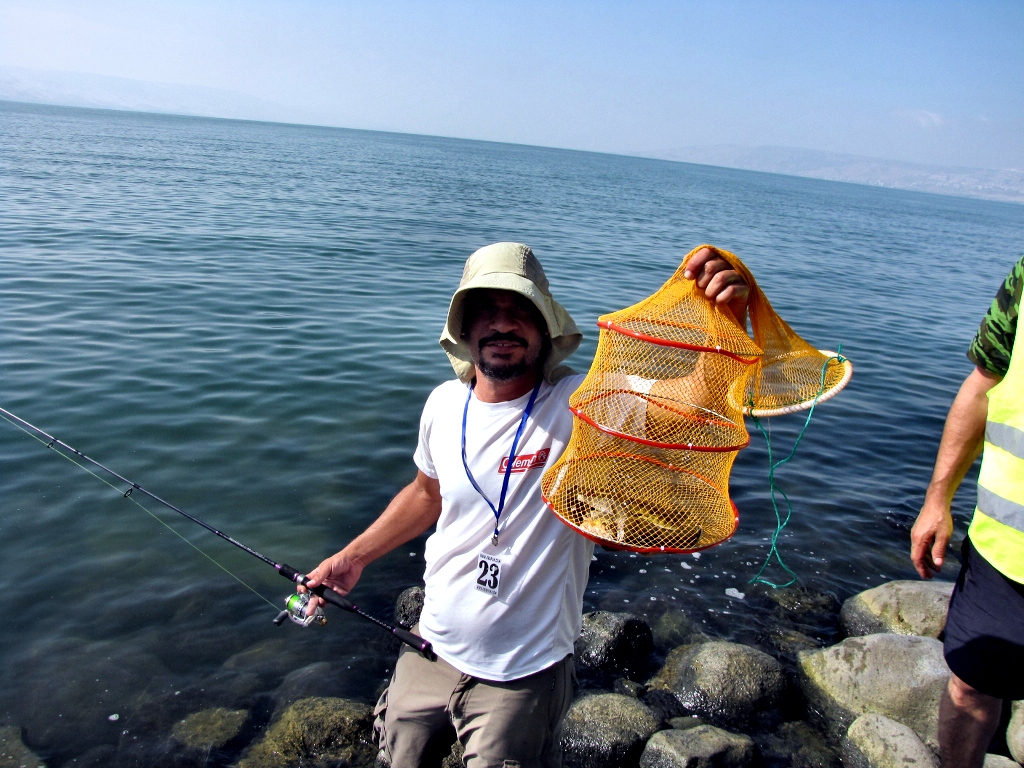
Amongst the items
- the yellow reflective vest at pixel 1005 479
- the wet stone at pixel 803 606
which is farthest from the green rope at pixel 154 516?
the yellow reflective vest at pixel 1005 479

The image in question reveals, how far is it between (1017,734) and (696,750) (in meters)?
2.03

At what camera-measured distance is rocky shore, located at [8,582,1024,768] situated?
4594mm

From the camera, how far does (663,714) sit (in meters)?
5.09

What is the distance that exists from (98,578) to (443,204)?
29.6 meters

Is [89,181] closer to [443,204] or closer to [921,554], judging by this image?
[443,204]

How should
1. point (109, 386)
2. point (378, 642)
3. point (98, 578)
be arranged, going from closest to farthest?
1. point (378, 642)
2. point (98, 578)
3. point (109, 386)

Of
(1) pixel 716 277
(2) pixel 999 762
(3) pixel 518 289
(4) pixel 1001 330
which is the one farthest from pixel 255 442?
(4) pixel 1001 330

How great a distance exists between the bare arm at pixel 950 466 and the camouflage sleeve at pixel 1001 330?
8cm

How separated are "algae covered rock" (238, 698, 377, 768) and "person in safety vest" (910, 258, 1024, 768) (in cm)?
330

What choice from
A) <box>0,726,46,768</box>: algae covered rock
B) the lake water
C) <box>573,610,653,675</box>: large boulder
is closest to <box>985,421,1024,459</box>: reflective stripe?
<box>573,610,653,675</box>: large boulder

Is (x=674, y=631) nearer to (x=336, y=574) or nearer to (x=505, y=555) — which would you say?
(x=336, y=574)

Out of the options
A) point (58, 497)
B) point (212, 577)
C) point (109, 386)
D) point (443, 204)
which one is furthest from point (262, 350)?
point (443, 204)

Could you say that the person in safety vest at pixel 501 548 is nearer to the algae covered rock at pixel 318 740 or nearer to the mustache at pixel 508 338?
the mustache at pixel 508 338

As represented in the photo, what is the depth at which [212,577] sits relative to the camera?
655 centimetres
